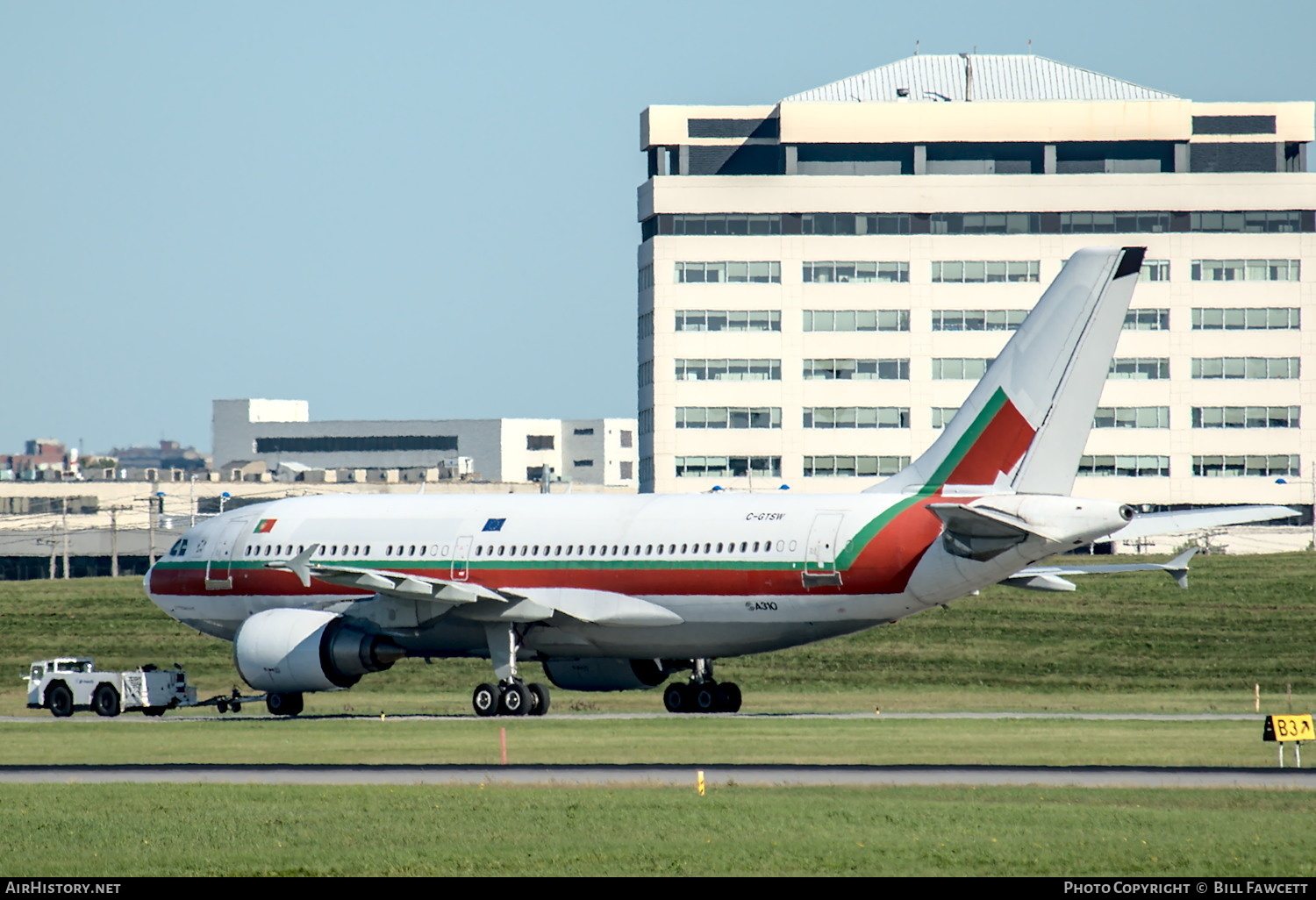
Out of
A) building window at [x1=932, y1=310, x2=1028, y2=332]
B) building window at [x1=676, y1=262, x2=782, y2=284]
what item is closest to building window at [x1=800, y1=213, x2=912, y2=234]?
building window at [x1=676, y1=262, x2=782, y2=284]

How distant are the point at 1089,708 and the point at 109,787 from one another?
30.7m

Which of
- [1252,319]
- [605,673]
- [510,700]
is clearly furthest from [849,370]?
[510,700]

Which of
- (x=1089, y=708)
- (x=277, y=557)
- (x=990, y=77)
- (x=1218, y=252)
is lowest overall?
(x=1089, y=708)

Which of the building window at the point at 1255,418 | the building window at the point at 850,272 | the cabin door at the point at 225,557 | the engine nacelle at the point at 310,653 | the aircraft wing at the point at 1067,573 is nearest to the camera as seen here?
the aircraft wing at the point at 1067,573

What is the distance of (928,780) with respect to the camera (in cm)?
3306

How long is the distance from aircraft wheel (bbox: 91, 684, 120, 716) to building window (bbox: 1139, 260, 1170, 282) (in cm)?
9407

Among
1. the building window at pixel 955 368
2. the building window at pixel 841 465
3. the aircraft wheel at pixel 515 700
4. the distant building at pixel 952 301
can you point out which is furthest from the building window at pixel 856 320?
the aircraft wheel at pixel 515 700

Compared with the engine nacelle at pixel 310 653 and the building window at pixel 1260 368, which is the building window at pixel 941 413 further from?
the engine nacelle at pixel 310 653

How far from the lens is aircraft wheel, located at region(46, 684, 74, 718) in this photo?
56188 millimetres

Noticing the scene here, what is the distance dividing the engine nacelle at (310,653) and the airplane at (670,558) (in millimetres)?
52

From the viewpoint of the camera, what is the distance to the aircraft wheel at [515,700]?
170 feet
